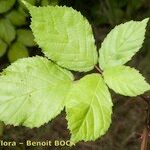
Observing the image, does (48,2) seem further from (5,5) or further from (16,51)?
(16,51)

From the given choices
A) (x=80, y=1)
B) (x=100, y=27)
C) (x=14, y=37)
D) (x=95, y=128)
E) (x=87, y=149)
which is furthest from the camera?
(x=100, y=27)

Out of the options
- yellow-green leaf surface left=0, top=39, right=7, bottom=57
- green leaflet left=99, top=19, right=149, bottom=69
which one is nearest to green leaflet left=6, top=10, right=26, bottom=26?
yellow-green leaf surface left=0, top=39, right=7, bottom=57

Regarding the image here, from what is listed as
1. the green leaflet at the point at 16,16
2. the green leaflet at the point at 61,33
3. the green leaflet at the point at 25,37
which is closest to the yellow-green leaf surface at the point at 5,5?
the green leaflet at the point at 16,16

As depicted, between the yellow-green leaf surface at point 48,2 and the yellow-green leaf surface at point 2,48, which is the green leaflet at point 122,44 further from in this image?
the yellow-green leaf surface at point 2,48

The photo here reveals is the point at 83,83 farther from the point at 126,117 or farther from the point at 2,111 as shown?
the point at 126,117

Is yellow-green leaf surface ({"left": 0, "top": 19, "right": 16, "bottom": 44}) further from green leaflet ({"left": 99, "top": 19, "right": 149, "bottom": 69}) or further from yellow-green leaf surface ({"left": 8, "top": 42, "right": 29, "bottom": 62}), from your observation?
green leaflet ({"left": 99, "top": 19, "right": 149, "bottom": 69})

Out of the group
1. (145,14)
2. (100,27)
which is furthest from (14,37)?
(145,14)
